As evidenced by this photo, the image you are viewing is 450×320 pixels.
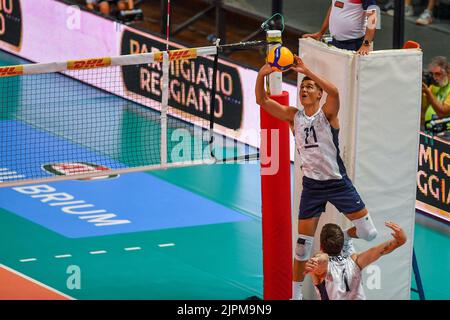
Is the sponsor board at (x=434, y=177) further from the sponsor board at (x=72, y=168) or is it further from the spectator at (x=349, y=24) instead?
the sponsor board at (x=72, y=168)

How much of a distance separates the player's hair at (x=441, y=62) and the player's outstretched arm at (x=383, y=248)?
6041 millimetres

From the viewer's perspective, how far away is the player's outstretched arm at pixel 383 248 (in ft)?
38.6

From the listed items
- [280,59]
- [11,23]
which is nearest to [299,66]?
[280,59]

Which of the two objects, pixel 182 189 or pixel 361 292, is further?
pixel 182 189

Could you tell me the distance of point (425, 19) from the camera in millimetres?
19125

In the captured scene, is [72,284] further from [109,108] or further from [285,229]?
[109,108]

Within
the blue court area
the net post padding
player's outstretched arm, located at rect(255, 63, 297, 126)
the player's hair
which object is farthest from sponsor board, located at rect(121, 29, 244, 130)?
player's outstretched arm, located at rect(255, 63, 297, 126)

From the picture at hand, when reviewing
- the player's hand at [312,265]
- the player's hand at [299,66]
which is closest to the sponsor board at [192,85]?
the player's hand at [299,66]

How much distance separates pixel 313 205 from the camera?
1315 cm

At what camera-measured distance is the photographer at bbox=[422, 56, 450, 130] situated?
57.4 feet

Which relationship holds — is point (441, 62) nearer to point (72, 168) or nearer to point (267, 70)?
point (267, 70)

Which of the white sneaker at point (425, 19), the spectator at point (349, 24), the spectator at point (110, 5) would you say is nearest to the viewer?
the spectator at point (349, 24)
